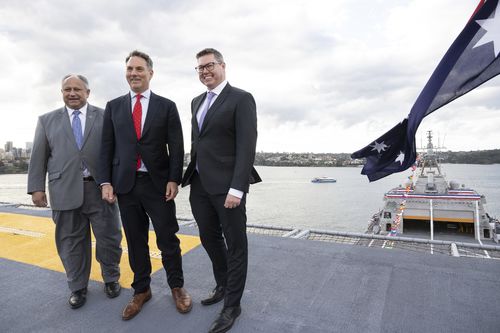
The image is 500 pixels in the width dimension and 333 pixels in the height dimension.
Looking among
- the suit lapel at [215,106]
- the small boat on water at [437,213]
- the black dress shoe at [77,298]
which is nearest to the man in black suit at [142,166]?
the suit lapel at [215,106]

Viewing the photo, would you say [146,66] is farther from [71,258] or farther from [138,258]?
[71,258]

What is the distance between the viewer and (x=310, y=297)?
2387mm

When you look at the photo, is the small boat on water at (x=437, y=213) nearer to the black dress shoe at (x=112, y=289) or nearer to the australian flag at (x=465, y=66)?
the australian flag at (x=465, y=66)

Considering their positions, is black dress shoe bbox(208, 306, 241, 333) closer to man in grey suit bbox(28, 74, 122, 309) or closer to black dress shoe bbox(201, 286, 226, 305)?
black dress shoe bbox(201, 286, 226, 305)

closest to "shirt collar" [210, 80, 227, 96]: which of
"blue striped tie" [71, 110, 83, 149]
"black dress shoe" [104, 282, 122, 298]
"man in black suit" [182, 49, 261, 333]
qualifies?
"man in black suit" [182, 49, 261, 333]

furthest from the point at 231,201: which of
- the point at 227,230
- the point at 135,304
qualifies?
the point at 135,304

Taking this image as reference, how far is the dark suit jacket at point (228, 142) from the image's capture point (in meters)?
2.01

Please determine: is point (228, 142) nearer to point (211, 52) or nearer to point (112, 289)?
point (211, 52)

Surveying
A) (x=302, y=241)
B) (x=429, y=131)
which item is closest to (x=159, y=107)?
(x=302, y=241)

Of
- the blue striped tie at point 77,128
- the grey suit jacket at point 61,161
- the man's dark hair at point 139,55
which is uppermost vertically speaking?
the man's dark hair at point 139,55

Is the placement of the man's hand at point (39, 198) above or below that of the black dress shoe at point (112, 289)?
above

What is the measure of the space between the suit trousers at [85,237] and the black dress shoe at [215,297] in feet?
2.69

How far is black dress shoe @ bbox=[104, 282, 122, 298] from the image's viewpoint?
8.23 feet

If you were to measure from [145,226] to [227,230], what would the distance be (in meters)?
0.71
